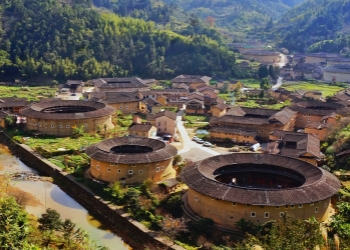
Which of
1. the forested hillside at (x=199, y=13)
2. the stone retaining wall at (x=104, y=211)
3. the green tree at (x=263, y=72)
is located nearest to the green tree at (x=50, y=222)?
the stone retaining wall at (x=104, y=211)

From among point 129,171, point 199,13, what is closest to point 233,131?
point 129,171

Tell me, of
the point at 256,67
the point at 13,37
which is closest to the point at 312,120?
the point at 256,67

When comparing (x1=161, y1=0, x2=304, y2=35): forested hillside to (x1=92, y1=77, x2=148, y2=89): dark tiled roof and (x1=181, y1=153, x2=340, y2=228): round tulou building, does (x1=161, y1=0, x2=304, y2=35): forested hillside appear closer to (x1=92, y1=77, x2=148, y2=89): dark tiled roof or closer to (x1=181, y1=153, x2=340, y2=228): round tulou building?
(x1=92, y1=77, x2=148, y2=89): dark tiled roof

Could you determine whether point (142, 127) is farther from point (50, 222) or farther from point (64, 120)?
point (50, 222)

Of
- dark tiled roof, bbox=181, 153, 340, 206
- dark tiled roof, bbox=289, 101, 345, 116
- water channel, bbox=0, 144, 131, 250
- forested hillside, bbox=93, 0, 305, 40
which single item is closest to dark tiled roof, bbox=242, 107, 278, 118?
dark tiled roof, bbox=289, 101, 345, 116

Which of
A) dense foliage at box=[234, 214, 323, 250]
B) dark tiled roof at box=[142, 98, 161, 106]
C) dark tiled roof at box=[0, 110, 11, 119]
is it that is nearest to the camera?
dense foliage at box=[234, 214, 323, 250]

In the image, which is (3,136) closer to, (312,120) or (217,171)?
(217,171)
